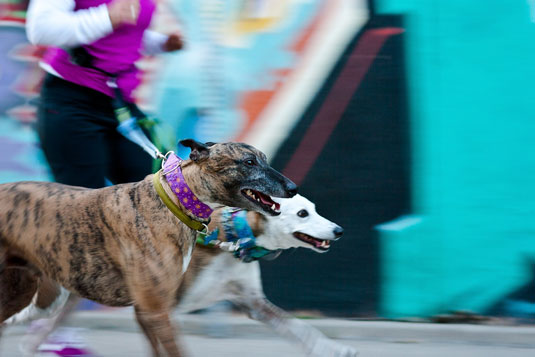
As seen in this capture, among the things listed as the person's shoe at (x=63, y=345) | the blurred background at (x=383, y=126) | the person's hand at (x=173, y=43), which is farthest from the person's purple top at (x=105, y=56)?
the blurred background at (x=383, y=126)

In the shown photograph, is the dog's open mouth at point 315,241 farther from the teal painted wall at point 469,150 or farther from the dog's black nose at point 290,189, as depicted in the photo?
the teal painted wall at point 469,150

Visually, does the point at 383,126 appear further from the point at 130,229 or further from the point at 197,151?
the point at 130,229

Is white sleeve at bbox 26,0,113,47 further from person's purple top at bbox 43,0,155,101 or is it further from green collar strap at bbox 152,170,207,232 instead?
green collar strap at bbox 152,170,207,232

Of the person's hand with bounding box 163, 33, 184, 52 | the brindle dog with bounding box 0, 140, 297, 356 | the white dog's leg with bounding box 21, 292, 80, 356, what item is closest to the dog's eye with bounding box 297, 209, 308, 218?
the brindle dog with bounding box 0, 140, 297, 356

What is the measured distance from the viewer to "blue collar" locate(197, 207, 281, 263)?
3363 mm

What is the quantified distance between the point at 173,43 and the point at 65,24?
0.60m

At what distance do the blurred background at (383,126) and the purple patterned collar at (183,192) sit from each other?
1709 mm

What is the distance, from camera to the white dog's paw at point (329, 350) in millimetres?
3306

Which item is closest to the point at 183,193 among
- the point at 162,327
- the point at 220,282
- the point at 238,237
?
the point at 162,327

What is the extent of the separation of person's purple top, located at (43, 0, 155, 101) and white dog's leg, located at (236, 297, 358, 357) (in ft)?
3.77

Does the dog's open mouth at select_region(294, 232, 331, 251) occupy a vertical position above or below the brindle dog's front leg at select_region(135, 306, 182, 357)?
above

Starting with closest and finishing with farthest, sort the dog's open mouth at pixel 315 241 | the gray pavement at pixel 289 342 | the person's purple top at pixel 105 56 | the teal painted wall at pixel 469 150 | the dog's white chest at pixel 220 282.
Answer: the person's purple top at pixel 105 56 → the dog's white chest at pixel 220 282 → the dog's open mouth at pixel 315 241 → the gray pavement at pixel 289 342 → the teal painted wall at pixel 469 150

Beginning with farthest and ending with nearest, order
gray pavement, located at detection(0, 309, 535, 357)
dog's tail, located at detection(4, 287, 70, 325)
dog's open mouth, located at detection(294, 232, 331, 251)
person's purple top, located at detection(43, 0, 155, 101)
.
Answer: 1. gray pavement, located at detection(0, 309, 535, 357)
2. dog's open mouth, located at detection(294, 232, 331, 251)
3. dog's tail, located at detection(4, 287, 70, 325)
4. person's purple top, located at detection(43, 0, 155, 101)

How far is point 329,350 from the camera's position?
131 inches
